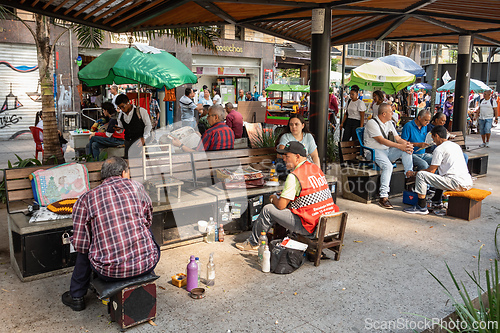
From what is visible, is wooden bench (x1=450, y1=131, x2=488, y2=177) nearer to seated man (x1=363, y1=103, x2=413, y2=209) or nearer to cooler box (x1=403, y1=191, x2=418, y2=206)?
seated man (x1=363, y1=103, x2=413, y2=209)

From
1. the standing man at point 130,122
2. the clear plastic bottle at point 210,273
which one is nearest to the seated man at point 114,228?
the clear plastic bottle at point 210,273

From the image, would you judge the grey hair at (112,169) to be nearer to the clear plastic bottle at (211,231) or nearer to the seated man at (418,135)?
the clear plastic bottle at (211,231)

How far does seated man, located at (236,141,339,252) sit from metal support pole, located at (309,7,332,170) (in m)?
2.78

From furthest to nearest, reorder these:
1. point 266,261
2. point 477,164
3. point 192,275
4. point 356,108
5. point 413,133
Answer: point 356,108 → point 477,164 → point 413,133 → point 266,261 → point 192,275

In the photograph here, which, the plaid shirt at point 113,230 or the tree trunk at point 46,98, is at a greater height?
the tree trunk at point 46,98

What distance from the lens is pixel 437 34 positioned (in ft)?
36.8

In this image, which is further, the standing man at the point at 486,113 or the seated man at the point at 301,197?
the standing man at the point at 486,113

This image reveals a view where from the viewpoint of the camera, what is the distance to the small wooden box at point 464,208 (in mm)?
6930

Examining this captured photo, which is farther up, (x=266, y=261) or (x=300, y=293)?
(x=266, y=261)

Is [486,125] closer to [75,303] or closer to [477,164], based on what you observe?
[477,164]

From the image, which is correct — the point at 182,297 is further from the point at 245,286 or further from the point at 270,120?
the point at 270,120

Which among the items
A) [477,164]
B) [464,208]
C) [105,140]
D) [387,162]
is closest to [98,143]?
[105,140]

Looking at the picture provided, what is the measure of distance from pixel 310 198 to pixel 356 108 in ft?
21.6

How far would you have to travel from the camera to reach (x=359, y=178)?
8070 millimetres
